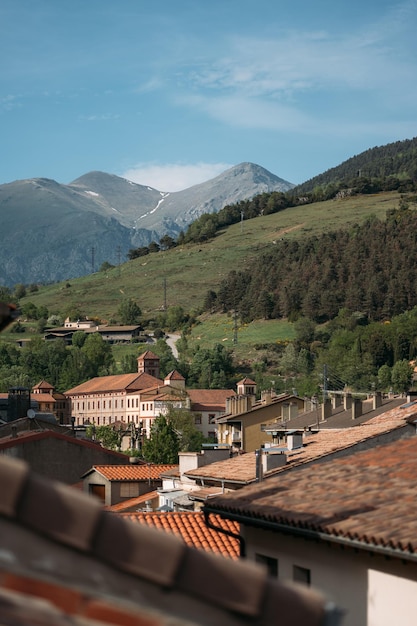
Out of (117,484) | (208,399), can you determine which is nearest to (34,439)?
(117,484)

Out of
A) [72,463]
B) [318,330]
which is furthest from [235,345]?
[72,463]

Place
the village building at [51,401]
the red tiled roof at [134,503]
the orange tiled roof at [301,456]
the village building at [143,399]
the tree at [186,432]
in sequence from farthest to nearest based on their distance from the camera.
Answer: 1. the village building at [51,401]
2. the village building at [143,399]
3. the tree at [186,432]
4. the red tiled roof at [134,503]
5. the orange tiled roof at [301,456]

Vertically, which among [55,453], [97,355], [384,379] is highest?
[55,453]

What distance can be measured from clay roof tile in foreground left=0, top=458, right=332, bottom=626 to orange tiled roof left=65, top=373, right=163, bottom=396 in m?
158

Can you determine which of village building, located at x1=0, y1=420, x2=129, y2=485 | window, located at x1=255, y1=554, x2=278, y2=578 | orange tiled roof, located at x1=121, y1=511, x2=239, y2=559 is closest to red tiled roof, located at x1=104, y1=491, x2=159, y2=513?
village building, located at x1=0, y1=420, x2=129, y2=485

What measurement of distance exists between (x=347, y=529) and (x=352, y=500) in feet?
4.65

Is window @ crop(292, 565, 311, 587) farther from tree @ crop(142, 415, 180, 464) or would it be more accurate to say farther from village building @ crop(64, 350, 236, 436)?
village building @ crop(64, 350, 236, 436)

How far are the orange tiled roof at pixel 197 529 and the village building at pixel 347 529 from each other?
491 cm

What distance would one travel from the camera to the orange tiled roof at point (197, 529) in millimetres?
19703

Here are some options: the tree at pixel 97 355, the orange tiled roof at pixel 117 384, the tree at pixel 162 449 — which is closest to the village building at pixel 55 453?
the tree at pixel 162 449

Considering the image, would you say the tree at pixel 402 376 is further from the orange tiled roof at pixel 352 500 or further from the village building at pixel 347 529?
the village building at pixel 347 529

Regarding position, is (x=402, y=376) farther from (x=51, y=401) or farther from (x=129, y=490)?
(x=129, y=490)

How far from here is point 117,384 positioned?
16688 centimetres

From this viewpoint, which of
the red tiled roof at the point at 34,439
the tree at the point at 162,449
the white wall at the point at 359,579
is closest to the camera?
the white wall at the point at 359,579
